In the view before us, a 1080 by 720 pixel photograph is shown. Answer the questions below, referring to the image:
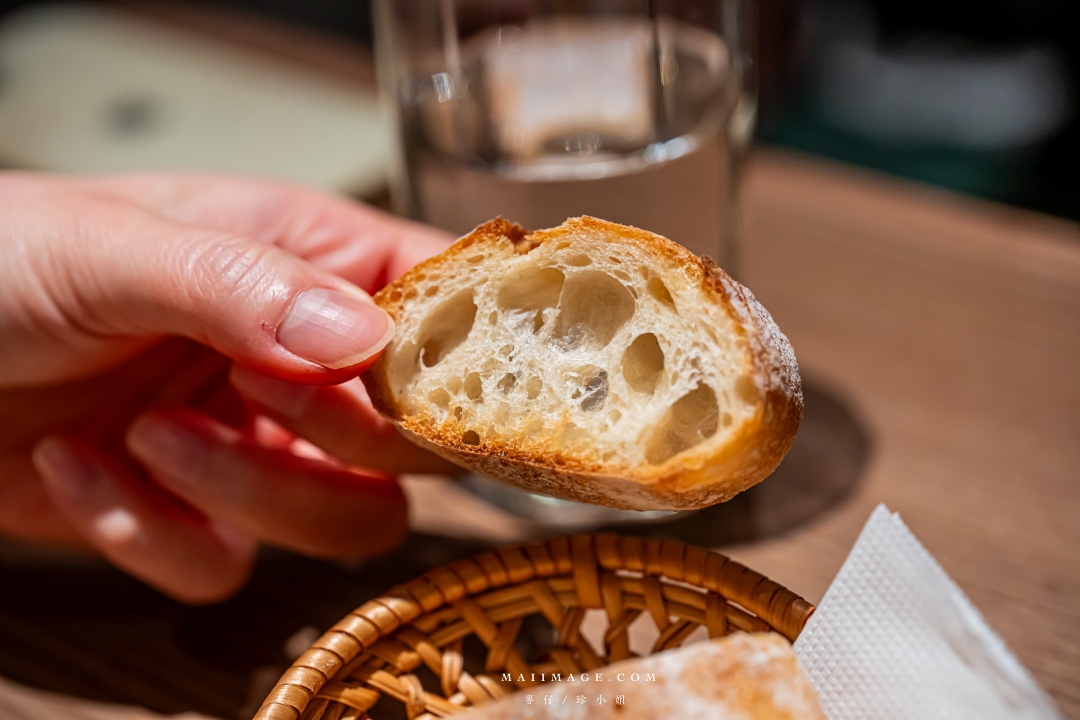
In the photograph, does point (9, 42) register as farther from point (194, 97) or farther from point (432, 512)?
point (432, 512)

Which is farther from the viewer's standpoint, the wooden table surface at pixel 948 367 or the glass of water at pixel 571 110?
the glass of water at pixel 571 110

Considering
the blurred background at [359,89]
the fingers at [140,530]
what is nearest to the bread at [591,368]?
the fingers at [140,530]

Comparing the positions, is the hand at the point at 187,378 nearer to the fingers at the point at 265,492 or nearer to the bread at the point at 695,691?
the fingers at the point at 265,492

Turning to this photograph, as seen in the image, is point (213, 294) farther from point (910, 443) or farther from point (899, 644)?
point (910, 443)

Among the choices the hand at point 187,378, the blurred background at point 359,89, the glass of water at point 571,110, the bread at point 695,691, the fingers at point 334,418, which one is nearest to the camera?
the bread at point 695,691

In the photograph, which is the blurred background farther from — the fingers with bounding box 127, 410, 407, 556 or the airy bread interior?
the airy bread interior

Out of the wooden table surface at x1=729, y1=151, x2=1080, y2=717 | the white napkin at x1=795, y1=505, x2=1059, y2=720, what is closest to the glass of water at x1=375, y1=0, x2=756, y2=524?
the wooden table surface at x1=729, y1=151, x2=1080, y2=717
